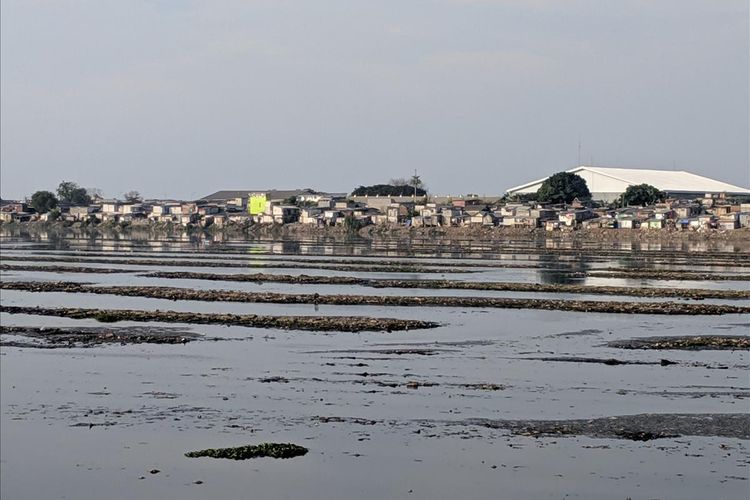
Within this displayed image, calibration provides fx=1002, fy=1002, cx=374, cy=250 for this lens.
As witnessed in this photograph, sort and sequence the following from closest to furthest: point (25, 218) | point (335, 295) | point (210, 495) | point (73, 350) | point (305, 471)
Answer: point (210, 495)
point (305, 471)
point (73, 350)
point (335, 295)
point (25, 218)

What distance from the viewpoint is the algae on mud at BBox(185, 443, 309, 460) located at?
503 inches

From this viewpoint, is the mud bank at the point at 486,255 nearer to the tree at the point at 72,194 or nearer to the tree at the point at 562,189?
the tree at the point at 562,189

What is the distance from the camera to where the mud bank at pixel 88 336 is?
71.4 ft

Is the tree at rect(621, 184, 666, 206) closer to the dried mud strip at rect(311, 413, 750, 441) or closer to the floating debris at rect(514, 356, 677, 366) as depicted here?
the floating debris at rect(514, 356, 677, 366)

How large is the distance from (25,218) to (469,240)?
224ft

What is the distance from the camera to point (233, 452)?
12820mm

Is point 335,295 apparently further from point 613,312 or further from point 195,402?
point 195,402

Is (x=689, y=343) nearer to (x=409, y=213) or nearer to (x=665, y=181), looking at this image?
(x=409, y=213)

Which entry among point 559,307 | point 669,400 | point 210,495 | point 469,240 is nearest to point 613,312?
point 559,307

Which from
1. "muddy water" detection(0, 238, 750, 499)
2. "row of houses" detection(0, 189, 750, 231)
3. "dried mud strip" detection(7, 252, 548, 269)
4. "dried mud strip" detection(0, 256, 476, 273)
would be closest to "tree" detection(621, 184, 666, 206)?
"row of houses" detection(0, 189, 750, 231)

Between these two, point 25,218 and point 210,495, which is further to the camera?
point 25,218

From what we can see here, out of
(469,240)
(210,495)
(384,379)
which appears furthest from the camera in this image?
(469,240)

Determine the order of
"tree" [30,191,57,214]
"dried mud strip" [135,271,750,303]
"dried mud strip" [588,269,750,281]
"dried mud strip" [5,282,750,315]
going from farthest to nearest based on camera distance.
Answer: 1. "tree" [30,191,57,214]
2. "dried mud strip" [588,269,750,281]
3. "dried mud strip" [135,271,750,303]
4. "dried mud strip" [5,282,750,315]

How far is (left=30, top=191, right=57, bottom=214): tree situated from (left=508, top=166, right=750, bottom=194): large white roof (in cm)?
6062
